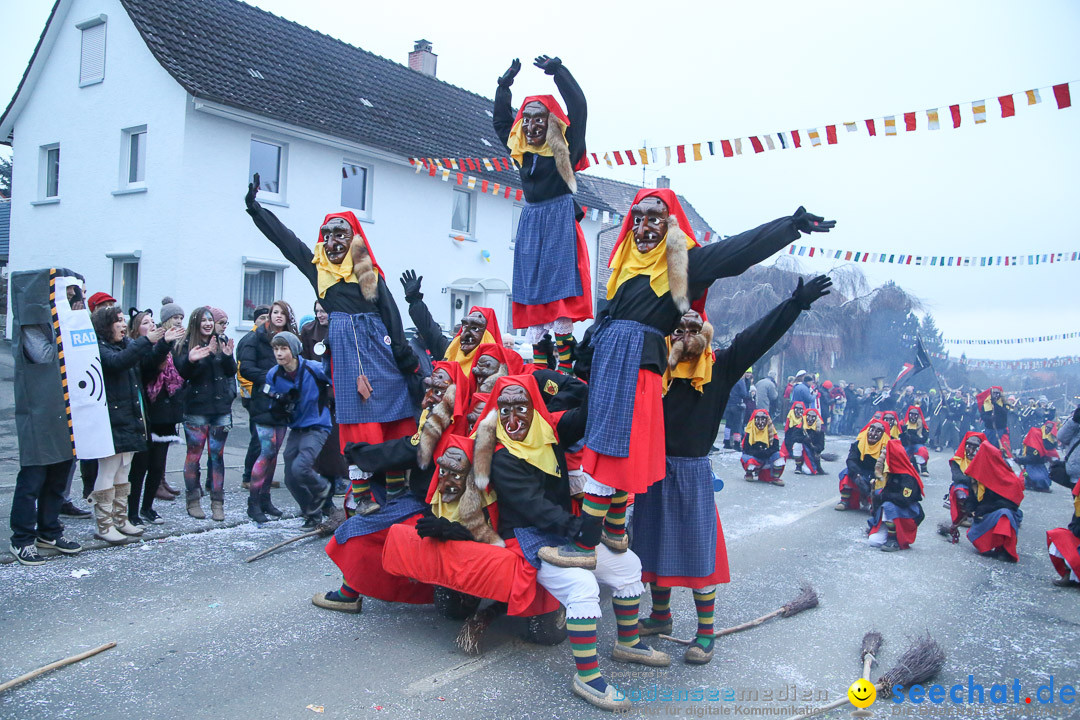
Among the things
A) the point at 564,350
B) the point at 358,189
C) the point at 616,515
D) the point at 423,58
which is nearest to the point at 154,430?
the point at 564,350

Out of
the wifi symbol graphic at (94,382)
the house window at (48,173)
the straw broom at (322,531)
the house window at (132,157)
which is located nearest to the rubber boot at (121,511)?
the wifi symbol graphic at (94,382)

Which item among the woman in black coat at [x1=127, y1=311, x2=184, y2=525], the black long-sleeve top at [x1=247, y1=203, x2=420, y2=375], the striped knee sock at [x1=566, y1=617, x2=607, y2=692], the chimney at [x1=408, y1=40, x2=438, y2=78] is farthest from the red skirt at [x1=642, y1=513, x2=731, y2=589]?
the chimney at [x1=408, y1=40, x2=438, y2=78]

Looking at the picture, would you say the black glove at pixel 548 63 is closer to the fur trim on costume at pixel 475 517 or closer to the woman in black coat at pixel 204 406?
the fur trim on costume at pixel 475 517

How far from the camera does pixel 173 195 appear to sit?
14500mm

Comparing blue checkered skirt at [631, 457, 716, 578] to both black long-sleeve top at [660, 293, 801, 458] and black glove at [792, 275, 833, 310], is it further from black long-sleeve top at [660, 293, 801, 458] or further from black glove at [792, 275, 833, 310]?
black glove at [792, 275, 833, 310]

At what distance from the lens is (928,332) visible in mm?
32031

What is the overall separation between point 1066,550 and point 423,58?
2167cm

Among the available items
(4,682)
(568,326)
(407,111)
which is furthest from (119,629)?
(407,111)

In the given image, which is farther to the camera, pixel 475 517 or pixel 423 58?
pixel 423 58

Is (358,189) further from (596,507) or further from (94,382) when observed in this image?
(596,507)

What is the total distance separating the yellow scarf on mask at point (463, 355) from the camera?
5.40 m

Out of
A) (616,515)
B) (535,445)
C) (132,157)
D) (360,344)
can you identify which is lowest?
(616,515)

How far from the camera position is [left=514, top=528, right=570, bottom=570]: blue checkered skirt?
4230mm

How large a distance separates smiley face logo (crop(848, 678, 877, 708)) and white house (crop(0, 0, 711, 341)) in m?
13.7
